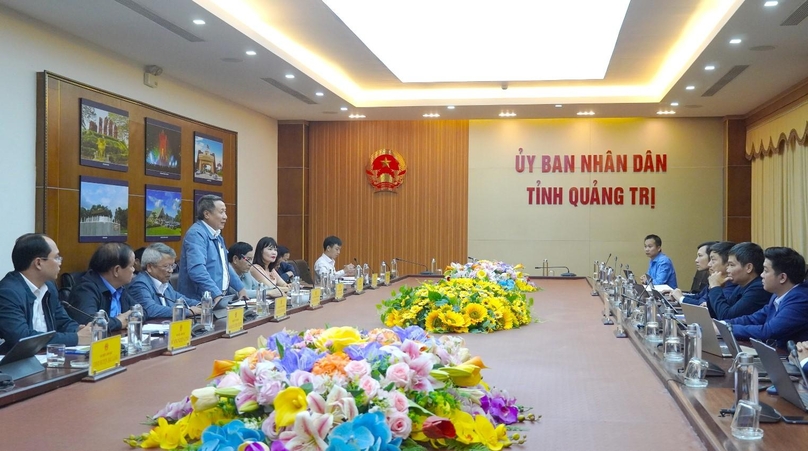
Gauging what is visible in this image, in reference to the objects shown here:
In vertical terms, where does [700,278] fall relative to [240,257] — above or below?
below

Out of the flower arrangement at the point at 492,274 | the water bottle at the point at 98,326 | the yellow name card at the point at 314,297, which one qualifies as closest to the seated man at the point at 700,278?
the flower arrangement at the point at 492,274

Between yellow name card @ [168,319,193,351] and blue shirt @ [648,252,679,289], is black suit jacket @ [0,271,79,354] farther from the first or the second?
blue shirt @ [648,252,679,289]

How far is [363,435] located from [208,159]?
23.6 feet

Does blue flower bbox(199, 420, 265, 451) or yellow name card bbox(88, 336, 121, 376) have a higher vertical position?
blue flower bbox(199, 420, 265, 451)

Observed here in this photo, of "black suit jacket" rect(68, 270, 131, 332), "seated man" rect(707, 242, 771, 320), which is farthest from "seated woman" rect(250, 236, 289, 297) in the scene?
"seated man" rect(707, 242, 771, 320)

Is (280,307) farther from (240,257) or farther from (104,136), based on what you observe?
(104,136)

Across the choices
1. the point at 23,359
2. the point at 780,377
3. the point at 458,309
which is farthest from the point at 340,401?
the point at 458,309

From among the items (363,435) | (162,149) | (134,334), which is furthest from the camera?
(162,149)

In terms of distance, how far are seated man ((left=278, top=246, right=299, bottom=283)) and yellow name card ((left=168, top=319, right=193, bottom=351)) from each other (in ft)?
Result: 14.1

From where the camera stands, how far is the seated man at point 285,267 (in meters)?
7.32

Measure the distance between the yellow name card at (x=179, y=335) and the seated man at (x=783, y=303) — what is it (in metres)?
2.28

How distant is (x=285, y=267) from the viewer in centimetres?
776

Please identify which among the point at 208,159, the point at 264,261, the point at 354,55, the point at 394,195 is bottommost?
the point at 264,261

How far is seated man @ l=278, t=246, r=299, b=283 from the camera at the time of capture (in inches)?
288
